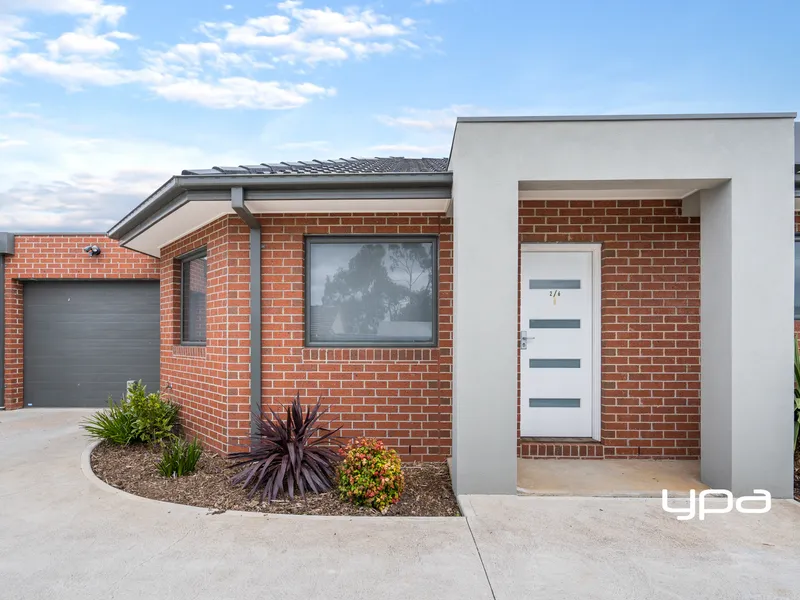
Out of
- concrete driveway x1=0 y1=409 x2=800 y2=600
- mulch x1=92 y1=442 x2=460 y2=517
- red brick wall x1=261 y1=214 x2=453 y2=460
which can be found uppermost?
red brick wall x1=261 y1=214 x2=453 y2=460

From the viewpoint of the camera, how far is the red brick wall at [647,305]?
5535 millimetres

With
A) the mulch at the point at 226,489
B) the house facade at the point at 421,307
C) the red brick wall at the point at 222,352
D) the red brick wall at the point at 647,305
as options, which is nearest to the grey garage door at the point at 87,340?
the red brick wall at the point at 222,352

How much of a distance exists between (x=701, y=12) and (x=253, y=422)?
9.58 meters

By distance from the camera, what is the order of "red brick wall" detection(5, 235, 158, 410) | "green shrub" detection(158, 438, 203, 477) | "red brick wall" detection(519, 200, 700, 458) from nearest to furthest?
"green shrub" detection(158, 438, 203, 477) < "red brick wall" detection(519, 200, 700, 458) < "red brick wall" detection(5, 235, 158, 410)

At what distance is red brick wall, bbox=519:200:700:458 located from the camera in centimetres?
554

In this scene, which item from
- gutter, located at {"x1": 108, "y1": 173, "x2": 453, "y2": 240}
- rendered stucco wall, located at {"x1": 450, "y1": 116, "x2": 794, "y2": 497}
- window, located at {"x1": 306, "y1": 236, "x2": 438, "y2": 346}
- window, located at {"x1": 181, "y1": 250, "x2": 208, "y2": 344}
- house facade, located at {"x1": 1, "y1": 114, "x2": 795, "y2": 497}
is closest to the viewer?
rendered stucco wall, located at {"x1": 450, "y1": 116, "x2": 794, "y2": 497}

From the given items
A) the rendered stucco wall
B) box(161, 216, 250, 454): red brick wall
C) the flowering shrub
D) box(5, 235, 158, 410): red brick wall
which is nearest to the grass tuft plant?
the flowering shrub

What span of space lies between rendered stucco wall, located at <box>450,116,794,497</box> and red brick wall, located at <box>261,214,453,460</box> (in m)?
1.19

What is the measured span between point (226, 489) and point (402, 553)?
2.07 meters

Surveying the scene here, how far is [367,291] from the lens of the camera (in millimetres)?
5758

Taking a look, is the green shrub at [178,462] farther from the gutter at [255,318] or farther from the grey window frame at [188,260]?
the grey window frame at [188,260]

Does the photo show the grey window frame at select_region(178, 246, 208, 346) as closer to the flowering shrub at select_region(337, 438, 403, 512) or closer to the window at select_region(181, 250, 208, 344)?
the window at select_region(181, 250, 208, 344)

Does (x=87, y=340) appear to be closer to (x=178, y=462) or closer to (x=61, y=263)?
(x=61, y=263)

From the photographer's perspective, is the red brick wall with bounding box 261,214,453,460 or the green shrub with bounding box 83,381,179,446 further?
the green shrub with bounding box 83,381,179,446
